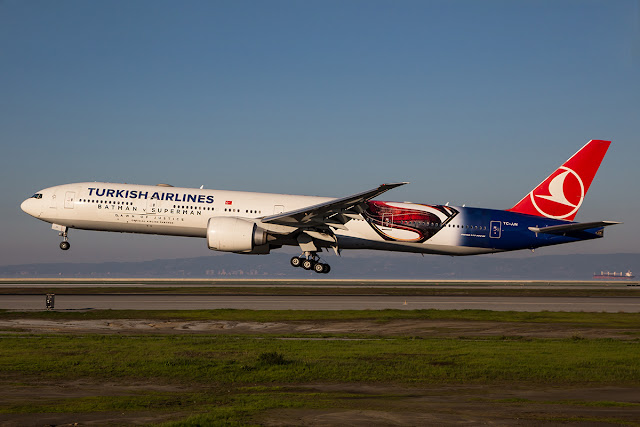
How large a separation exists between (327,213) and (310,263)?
4.59 metres

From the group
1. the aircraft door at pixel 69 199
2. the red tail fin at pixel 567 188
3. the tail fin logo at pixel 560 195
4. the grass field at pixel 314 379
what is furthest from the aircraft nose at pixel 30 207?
the tail fin logo at pixel 560 195

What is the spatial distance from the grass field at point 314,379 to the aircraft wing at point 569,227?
849 inches

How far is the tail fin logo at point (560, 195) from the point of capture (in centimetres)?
4753

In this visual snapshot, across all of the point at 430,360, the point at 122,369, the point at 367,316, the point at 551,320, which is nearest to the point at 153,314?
the point at 367,316

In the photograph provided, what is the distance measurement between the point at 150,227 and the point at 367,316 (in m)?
19.8

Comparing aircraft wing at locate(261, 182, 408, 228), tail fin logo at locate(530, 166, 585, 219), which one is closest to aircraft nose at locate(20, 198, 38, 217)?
aircraft wing at locate(261, 182, 408, 228)

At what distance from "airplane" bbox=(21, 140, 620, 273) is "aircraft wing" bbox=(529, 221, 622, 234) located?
6 cm

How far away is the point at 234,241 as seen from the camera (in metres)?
40.8

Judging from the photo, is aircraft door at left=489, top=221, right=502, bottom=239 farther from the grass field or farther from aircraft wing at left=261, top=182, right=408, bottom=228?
the grass field

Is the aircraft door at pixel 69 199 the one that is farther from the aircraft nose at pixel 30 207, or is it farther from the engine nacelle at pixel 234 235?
the engine nacelle at pixel 234 235

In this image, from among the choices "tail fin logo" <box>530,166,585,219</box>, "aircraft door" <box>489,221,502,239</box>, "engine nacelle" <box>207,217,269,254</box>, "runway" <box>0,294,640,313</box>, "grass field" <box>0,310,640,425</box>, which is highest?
"tail fin logo" <box>530,166,585,219</box>

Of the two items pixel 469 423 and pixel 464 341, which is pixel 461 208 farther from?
pixel 469 423

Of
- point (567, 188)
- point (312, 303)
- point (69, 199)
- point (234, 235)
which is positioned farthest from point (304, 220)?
point (567, 188)

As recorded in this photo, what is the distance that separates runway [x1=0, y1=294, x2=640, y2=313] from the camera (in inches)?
1362
